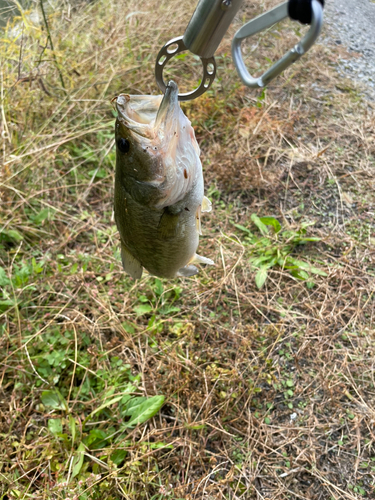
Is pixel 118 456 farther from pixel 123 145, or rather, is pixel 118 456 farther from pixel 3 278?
pixel 123 145

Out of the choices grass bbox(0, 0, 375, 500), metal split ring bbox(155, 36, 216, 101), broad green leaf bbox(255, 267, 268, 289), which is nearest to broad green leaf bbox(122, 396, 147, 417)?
grass bbox(0, 0, 375, 500)

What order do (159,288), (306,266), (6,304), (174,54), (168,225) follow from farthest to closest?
(306,266), (159,288), (6,304), (168,225), (174,54)

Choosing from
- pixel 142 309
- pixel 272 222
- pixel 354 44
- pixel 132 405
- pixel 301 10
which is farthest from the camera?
pixel 354 44

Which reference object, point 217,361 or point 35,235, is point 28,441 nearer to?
point 217,361

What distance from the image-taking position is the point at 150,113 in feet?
A: 3.94

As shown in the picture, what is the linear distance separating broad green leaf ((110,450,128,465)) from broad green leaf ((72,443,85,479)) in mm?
177

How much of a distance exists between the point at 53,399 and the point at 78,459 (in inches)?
16.9

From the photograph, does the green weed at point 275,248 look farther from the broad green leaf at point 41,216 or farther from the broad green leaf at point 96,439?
the broad green leaf at point 41,216

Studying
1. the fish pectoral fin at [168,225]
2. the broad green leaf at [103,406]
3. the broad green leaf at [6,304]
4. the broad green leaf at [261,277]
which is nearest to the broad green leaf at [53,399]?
the broad green leaf at [103,406]

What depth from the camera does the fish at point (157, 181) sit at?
112 centimetres

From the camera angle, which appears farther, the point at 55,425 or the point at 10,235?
the point at 10,235

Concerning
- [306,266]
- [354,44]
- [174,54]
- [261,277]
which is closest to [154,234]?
[174,54]

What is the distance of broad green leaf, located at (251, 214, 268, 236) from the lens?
3.19 metres

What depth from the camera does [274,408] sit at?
2.40 metres
